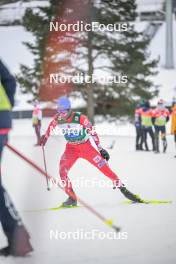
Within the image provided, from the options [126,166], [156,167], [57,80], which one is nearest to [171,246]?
[57,80]

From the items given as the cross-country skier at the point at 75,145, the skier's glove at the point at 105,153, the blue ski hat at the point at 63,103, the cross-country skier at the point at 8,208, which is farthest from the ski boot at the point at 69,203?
the cross-country skier at the point at 8,208

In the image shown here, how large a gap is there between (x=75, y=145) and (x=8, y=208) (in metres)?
1.37

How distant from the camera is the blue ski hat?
3179mm

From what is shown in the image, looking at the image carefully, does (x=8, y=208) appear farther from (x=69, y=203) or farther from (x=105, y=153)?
(x=69, y=203)

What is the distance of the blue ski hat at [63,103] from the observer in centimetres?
318

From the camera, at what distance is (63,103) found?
331 cm

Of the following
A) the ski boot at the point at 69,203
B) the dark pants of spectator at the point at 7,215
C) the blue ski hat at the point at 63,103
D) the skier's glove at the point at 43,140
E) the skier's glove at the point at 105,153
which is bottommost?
the ski boot at the point at 69,203

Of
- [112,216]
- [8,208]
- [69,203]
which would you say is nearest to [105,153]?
[112,216]

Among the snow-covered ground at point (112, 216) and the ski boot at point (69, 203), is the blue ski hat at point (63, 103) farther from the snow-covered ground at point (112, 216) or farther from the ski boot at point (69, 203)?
the ski boot at point (69, 203)

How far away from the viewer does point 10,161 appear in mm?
7219

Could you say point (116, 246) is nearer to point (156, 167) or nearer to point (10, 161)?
point (156, 167)

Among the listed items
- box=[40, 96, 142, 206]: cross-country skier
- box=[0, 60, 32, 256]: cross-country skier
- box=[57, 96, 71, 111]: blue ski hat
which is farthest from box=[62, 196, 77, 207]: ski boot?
box=[0, 60, 32, 256]: cross-country skier

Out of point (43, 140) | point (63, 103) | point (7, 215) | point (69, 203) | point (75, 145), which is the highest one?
point (63, 103)

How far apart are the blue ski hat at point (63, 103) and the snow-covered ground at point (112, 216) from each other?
17 centimetres
